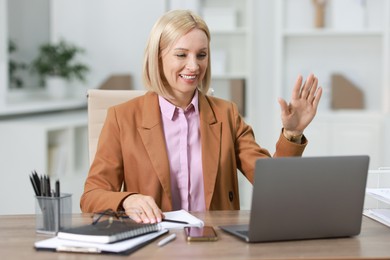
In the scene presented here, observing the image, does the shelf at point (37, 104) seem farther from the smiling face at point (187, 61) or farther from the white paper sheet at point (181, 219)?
the white paper sheet at point (181, 219)

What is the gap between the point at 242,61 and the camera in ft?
17.0

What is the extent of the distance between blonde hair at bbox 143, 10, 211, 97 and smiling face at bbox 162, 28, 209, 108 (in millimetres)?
18

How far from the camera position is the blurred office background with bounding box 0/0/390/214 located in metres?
4.75

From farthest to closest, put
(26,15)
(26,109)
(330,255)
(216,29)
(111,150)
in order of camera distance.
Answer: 1. (26,15)
2. (216,29)
3. (26,109)
4. (111,150)
5. (330,255)

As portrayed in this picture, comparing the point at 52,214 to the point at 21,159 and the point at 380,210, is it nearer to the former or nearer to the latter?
the point at 380,210

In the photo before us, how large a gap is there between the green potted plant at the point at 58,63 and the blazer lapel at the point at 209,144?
299 cm

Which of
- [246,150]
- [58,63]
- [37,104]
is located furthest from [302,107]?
[58,63]

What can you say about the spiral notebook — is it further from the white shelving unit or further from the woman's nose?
the white shelving unit

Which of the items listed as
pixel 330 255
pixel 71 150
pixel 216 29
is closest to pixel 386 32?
pixel 216 29

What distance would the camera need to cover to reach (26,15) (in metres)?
5.41

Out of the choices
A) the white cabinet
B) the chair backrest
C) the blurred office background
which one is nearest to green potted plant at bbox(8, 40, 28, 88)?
the blurred office background

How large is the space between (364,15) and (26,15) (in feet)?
7.97

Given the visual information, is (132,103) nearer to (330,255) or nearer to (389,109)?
(330,255)

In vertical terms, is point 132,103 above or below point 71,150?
above
